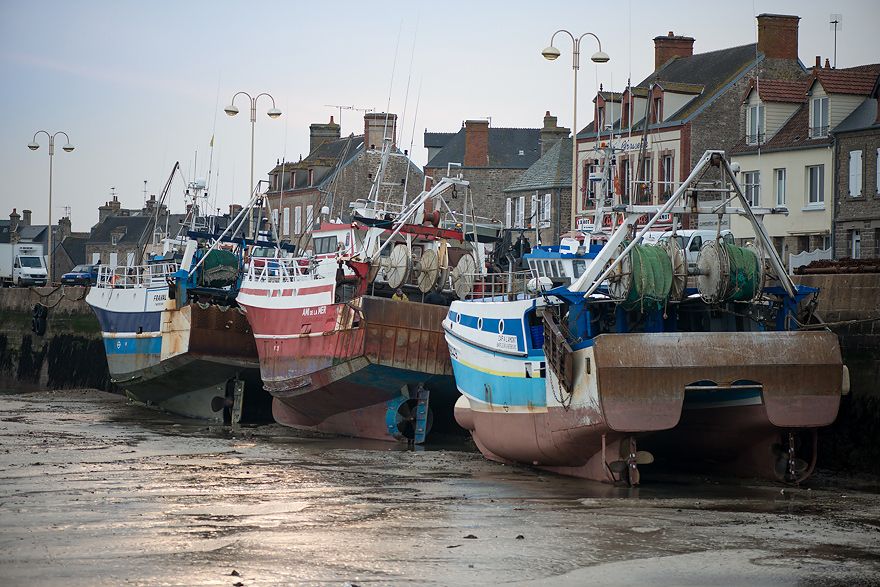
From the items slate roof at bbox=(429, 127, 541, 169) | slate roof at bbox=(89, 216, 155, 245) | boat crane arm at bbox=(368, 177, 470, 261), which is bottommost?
boat crane arm at bbox=(368, 177, 470, 261)

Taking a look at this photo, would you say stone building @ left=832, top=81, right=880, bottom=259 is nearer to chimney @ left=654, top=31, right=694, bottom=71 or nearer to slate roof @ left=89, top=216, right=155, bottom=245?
chimney @ left=654, top=31, right=694, bottom=71

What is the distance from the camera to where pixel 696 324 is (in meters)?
21.1

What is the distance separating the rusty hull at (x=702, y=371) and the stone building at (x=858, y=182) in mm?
17905

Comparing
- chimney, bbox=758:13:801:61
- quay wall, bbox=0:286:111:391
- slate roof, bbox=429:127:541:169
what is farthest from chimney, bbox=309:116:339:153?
chimney, bbox=758:13:801:61

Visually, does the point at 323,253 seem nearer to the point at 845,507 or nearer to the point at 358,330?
the point at 358,330

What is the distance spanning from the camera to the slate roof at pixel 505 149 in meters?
63.1

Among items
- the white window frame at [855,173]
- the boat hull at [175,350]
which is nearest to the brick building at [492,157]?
the white window frame at [855,173]

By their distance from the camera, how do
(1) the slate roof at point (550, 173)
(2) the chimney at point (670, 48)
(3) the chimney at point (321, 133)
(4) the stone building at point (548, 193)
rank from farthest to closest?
(3) the chimney at point (321, 133), (1) the slate roof at point (550, 173), (4) the stone building at point (548, 193), (2) the chimney at point (670, 48)

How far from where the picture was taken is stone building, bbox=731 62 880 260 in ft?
123

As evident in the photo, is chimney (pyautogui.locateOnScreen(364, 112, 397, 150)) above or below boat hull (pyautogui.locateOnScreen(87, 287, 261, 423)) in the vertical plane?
above

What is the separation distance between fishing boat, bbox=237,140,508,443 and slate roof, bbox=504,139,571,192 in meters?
23.2

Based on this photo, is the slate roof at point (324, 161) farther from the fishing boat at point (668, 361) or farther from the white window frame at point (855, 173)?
the fishing boat at point (668, 361)

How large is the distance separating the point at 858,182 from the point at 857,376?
16.6 m

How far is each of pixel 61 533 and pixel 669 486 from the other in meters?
9.15
